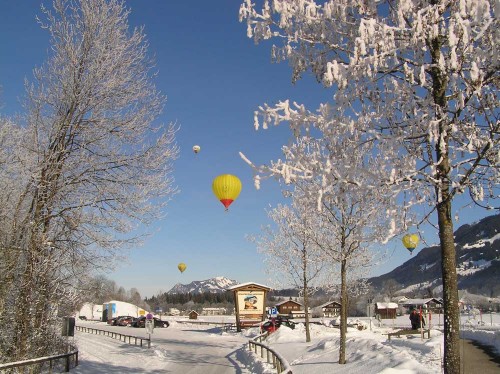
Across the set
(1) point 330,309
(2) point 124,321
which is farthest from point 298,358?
(1) point 330,309

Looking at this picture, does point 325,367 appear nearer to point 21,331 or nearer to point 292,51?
point 21,331

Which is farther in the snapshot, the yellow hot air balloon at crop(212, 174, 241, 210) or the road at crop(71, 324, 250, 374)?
the yellow hot air balloon at crop(212, 174, 241, 210)

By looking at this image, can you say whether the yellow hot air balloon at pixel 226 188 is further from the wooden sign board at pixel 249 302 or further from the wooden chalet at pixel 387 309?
the wooden chalet at pixel 387 309

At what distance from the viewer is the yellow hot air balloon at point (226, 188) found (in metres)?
25.6

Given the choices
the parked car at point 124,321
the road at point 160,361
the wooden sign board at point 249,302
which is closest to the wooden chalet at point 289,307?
the parked car at point 124,321

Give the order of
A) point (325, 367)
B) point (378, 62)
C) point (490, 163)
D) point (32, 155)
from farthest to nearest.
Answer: point (325, 367)
point (32, 155)
point (490, 163)
point (378, 62)

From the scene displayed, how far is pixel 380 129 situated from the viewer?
6.45m

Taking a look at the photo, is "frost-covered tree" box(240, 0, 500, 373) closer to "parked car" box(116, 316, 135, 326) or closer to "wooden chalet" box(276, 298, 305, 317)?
"parked car" box(116, 316, 135, 326)

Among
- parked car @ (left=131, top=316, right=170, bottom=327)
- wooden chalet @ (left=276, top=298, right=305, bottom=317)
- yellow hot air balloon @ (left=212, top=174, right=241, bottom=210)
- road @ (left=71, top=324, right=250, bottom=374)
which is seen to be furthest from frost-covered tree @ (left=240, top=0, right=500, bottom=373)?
wooden chalet @ (left=276, top=298, right=305, bottom=317)

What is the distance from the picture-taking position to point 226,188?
1008 inches

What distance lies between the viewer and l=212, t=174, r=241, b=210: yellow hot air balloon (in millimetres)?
25594

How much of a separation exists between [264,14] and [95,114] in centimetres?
661

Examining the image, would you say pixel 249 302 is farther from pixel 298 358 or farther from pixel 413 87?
pixel 413 87

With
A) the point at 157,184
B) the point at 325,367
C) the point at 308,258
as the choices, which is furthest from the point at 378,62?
the point at 308,258
